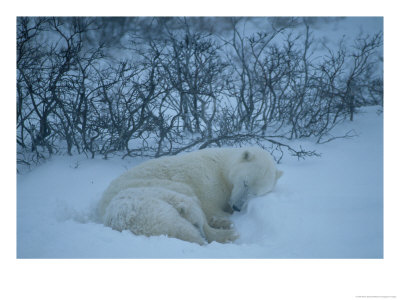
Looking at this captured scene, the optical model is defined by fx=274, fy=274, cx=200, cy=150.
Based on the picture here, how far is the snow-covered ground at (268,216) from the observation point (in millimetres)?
2018

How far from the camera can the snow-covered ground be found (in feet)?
6.62

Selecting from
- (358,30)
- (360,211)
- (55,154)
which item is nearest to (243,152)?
(360,211)

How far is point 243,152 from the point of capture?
316 centimetres

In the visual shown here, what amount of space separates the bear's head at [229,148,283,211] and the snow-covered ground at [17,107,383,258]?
12 centimetres

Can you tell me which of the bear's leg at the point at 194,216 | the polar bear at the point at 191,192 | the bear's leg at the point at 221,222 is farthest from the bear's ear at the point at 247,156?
the bear's leg at the point at 194,216

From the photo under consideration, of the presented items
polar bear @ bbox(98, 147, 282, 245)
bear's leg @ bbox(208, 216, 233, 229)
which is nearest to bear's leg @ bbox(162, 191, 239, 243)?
polar bear @ bbox(98, 147, 282, 245)

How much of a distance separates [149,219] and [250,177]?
4.31 feet

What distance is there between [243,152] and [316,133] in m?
2.47

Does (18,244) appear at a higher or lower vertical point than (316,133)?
lower

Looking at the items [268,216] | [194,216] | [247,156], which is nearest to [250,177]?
[247,156]

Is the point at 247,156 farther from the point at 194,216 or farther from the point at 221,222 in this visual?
the point at 194,216

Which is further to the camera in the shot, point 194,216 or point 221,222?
point 221,222

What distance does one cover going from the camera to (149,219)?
222 centimetres

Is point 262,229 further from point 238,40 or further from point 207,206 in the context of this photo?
point 238,40
